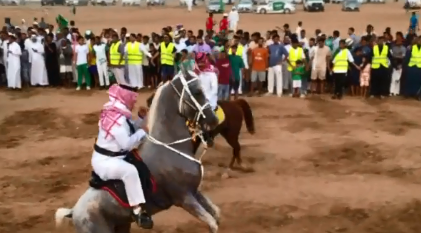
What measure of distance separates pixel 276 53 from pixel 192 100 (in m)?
11.9

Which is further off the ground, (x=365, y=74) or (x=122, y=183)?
(x=122, y=183)

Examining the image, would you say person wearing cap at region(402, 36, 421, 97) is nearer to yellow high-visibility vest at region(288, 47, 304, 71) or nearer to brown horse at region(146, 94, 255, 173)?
yellow high-visibility vest at region(288, 47, 304, 71)

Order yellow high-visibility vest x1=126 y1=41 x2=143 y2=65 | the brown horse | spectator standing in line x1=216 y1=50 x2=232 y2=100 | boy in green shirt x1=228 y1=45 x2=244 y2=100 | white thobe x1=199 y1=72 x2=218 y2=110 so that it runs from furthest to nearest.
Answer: yellow high-visibility vest x1=126 y1=41 x2=143 y2=65
boy in green shirt x1=228 y1=45 x2=244 y2=100
spectator standing in line x1=216 y1=50 x2=232 y2=100
the brown horse
white thobe x1=199 y1=72 x2=218 y2=110

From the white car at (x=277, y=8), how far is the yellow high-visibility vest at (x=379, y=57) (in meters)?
33.6

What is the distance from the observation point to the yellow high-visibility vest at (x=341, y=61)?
58.0 ft

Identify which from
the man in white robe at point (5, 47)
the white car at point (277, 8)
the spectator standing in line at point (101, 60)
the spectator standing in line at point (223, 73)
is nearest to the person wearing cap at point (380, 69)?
the spectator standing in line at point (223, 73)

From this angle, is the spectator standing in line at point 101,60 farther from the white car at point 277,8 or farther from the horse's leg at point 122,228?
the white car at point 277,8

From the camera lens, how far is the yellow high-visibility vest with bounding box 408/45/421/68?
58.2 ft

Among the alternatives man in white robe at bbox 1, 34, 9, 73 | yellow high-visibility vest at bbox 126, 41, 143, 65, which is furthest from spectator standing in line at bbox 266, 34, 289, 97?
man in white robe at bbox 1, 34, 9, 73

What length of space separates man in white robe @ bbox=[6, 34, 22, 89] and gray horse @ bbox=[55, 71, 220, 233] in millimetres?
14395

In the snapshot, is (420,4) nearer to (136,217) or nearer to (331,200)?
(331,200)

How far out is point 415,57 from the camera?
58.5 ft

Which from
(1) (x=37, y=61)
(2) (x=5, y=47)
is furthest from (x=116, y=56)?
(2) (x=5, y=47)

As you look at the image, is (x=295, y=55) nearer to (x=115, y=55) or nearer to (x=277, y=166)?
(x=115, y=55)
